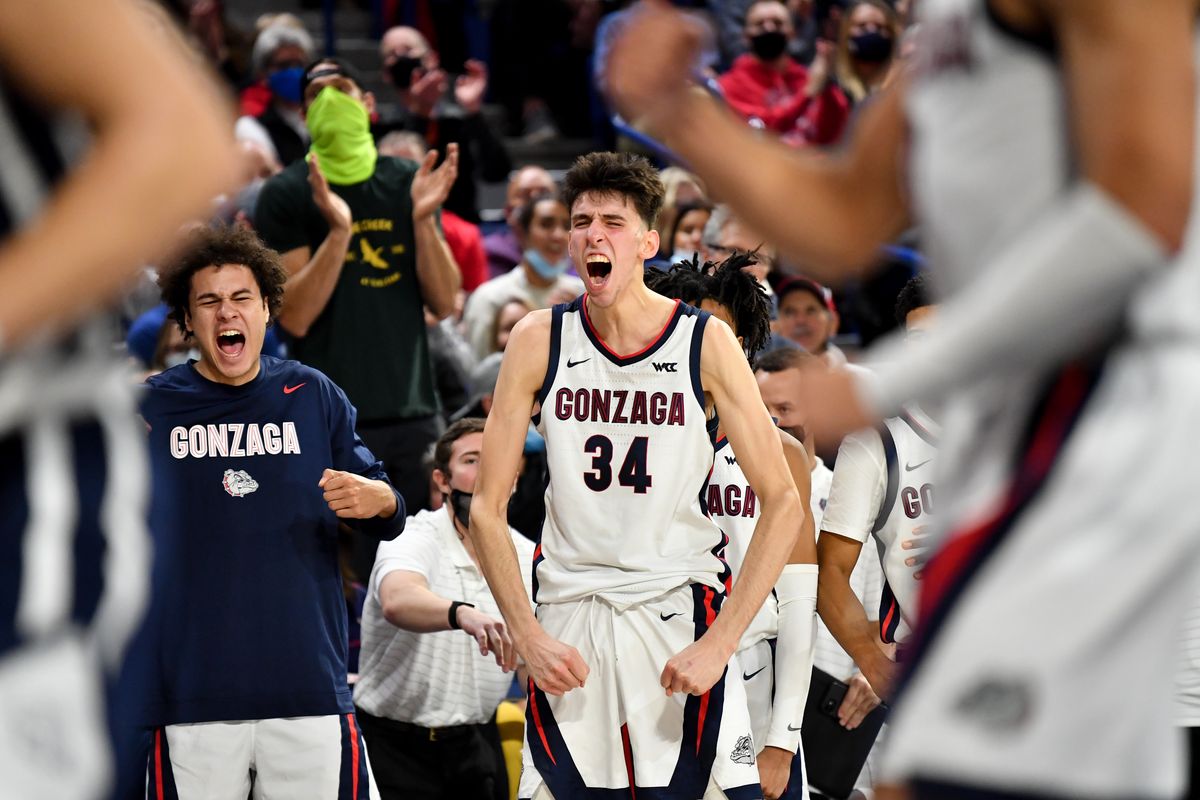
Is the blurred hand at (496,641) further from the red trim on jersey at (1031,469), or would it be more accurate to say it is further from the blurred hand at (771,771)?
the red trim on jersey at (1031,469)

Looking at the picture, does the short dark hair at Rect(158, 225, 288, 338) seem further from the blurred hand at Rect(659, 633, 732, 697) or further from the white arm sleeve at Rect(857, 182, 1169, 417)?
the white arm sleeve at Rect(857, 182, 1169, 417)

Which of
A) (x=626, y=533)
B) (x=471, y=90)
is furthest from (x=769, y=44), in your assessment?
(x=626, y=533)

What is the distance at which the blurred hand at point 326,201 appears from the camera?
26.8ft

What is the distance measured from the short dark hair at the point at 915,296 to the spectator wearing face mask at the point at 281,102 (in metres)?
5.18

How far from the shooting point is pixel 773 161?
2.65 metres

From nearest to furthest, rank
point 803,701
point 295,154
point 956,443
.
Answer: point 956,443 < point 803,701 < point 295,154

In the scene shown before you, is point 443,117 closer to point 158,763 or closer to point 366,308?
point 366,308

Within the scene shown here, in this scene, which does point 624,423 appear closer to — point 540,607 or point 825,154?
point 540,607

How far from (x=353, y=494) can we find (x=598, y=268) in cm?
116

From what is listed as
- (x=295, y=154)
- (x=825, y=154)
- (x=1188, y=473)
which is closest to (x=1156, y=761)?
(x=1188, y=473)

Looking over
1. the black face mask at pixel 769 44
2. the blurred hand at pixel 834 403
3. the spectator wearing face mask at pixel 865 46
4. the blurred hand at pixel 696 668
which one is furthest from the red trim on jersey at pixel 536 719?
the black face mask at pixel 769 44

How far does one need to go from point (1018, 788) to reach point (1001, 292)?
23.9 inches

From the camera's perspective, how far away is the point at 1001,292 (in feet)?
6.95

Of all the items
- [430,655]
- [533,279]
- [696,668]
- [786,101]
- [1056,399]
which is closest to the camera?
[1056,399]
